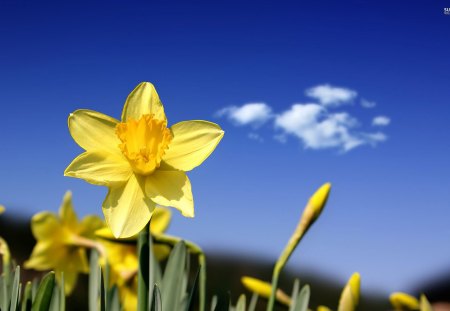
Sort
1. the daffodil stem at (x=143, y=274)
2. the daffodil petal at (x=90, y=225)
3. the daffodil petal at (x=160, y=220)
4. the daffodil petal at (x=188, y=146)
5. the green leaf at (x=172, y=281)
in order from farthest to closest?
the daffodil petal at (x=90, y=225), the daffodil petal at (x=160, y=220), the green leaf at (x=172, y=281), the daffodil petal at (x=188, y=146), the daffodil stem at (x=143, y=274)

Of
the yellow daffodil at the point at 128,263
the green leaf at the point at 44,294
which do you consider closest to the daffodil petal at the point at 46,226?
the yellow daffodil at the point at 128,263

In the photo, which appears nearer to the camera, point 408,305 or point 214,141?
point 214,141

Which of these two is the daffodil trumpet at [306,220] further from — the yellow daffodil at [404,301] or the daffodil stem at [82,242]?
the daffodil stem at [82,242]

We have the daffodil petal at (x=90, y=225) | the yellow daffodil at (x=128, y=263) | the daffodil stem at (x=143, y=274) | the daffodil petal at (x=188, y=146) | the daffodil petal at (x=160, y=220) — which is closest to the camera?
the daffodil stem at (x=143, y=274)

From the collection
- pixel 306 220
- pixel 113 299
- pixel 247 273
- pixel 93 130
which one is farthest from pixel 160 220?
pixel 247 273

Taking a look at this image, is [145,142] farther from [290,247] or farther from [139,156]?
[290,247]

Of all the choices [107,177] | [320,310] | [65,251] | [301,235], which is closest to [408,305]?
[320,310]

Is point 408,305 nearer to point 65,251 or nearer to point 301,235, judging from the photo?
point 301,235

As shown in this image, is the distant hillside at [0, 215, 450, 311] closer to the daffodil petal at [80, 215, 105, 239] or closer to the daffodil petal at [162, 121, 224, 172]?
the daffodil petal at [80, 215, 105, 239]
